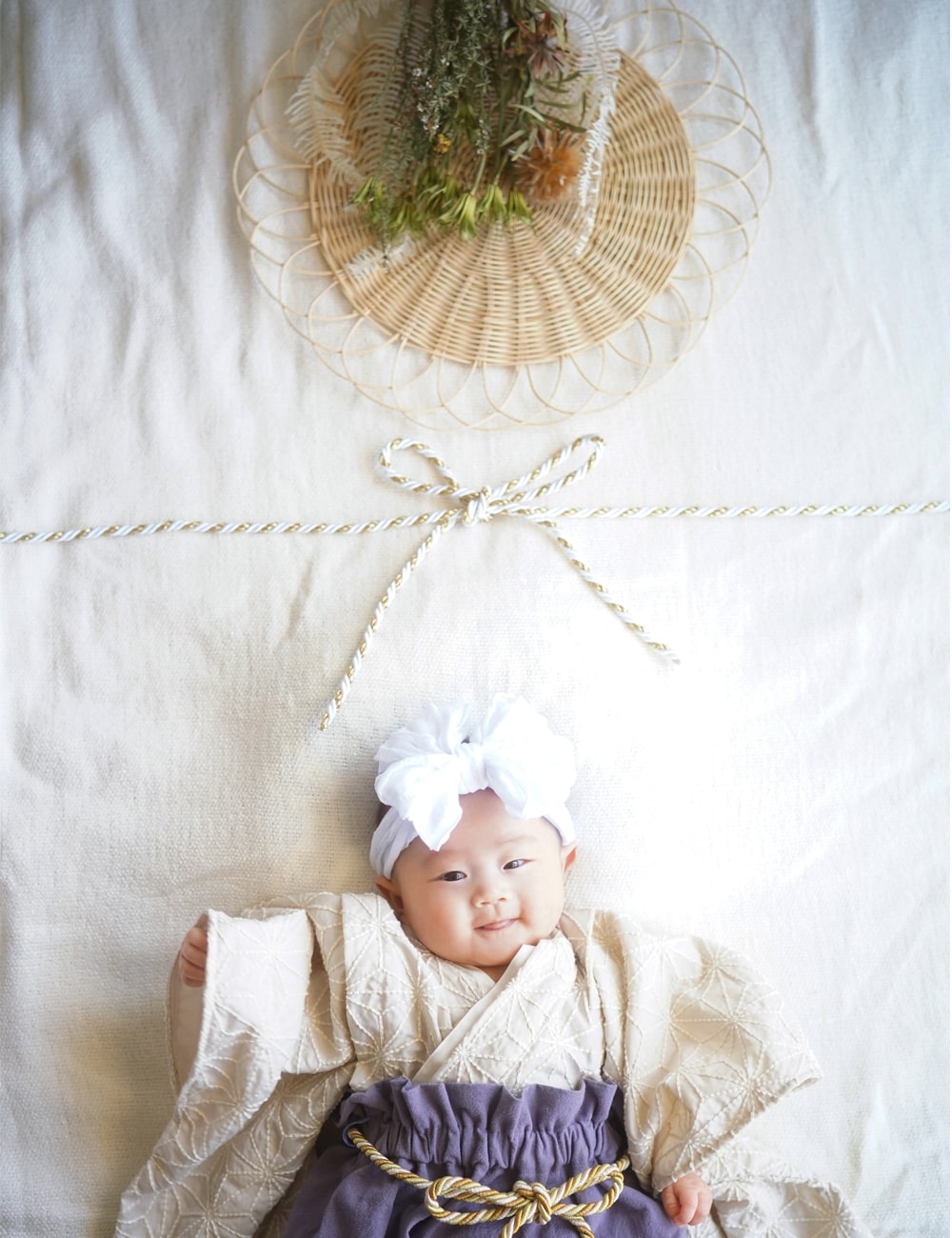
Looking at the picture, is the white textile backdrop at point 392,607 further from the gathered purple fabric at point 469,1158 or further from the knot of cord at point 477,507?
the gathered purple fabric at point 469,1158

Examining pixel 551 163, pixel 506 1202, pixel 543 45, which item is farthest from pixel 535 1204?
pixel 543 45

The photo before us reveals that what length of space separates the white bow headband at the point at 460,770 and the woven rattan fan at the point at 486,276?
0.47m

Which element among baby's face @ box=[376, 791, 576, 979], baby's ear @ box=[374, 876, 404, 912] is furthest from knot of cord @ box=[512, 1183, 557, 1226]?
baby's ear @ box=[374, 876, 404, 912]

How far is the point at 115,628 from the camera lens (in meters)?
1.50

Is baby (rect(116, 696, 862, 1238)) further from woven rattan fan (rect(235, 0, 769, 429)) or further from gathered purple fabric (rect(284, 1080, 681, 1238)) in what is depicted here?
woven rattan fan (rect(235, 0, 769, 429))

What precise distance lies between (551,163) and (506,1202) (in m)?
1.34

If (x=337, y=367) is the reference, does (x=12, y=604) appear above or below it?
below

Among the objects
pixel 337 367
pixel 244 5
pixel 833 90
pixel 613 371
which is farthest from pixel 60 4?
pixel 833 90

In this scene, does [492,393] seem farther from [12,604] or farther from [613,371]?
[12,604]

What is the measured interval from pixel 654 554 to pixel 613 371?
0.29 m

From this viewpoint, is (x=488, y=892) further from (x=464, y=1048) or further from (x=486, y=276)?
(x=486, y=276)

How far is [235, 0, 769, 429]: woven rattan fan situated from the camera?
1580 millimetres

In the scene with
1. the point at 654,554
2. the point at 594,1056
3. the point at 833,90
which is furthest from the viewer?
the point at 833,90

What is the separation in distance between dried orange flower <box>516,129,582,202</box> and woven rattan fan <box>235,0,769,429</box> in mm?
62
